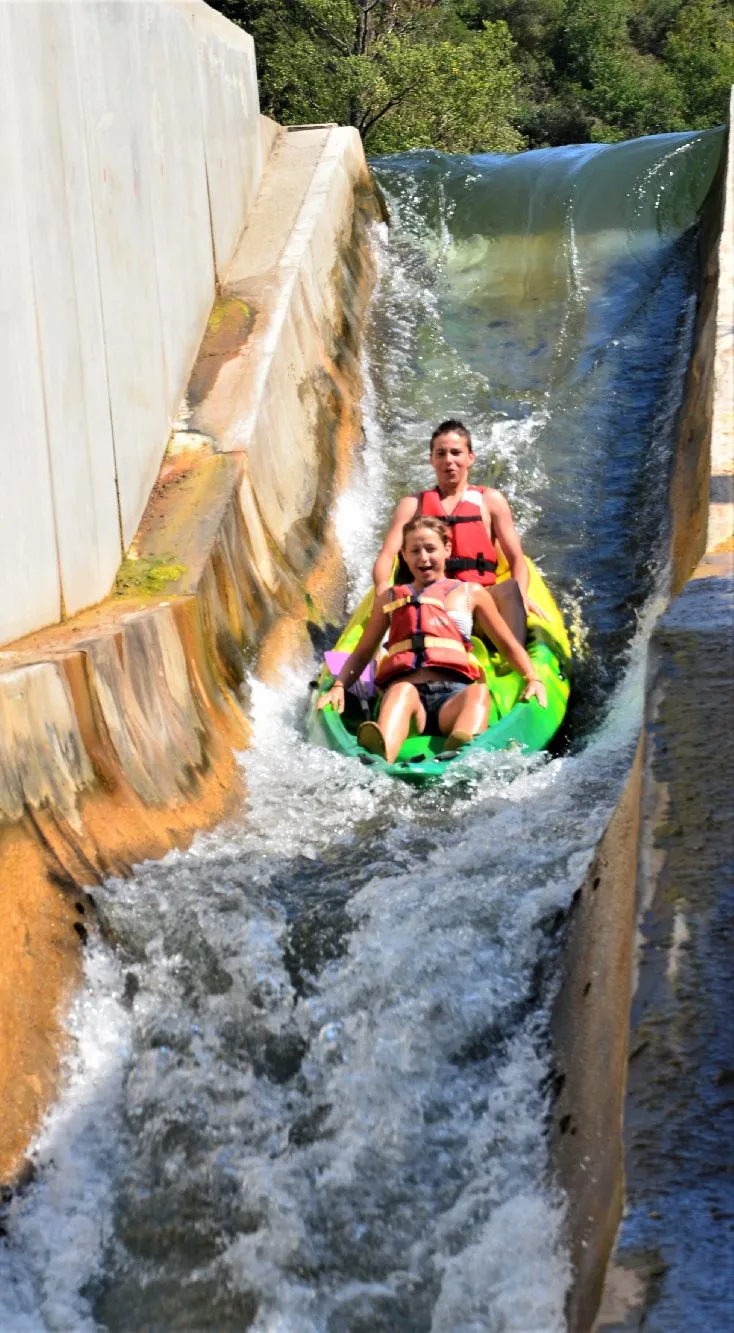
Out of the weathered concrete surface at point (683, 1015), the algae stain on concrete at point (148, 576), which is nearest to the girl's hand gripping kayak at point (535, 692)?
the algae stain on concrete at point (148, 576)

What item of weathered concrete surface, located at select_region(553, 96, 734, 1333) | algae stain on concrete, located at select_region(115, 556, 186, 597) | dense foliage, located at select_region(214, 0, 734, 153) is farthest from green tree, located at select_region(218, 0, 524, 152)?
weathered concrete surface, located at select_region(553, 96, 734, 1333)

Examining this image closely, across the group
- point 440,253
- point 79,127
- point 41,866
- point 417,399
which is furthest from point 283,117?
point 41,866

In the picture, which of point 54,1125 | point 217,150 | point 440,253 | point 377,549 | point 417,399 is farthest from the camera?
point 440,253

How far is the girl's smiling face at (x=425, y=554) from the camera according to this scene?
5.82 metres

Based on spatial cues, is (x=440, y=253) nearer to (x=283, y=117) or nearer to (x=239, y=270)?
(x=239, y=270)

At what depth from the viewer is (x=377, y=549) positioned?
25.2 feet

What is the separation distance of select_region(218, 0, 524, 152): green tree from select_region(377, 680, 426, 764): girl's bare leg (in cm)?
1148

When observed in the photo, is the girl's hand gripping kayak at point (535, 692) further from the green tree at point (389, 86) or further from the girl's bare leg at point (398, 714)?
the green tree at point (389, 86)

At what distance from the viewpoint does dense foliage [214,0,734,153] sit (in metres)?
15.9

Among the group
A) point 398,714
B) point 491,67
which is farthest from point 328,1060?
point 491,67

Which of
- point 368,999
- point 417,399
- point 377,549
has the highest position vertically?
point 417,399

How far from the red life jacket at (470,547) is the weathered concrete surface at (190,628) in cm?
77

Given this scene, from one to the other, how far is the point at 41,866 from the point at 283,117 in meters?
14.9

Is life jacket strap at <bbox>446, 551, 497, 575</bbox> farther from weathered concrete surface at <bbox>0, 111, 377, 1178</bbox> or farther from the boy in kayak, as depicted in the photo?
weathered concrete surface at <bbox>0, 111, 377, 1178</bbox>
